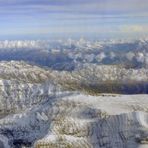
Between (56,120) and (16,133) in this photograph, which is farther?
(16,133)

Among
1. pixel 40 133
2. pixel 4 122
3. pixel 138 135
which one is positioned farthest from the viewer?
pixel 4 122

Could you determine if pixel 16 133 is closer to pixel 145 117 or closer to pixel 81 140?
pixel 81 140

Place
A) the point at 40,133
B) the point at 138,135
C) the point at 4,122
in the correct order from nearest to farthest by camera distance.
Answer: the point at 138,135 < the point at 40,133 < the point at 4,122

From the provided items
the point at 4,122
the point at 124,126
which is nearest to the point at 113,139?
the point at 124,126

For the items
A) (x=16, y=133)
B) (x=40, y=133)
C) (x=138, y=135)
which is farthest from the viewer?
(x=16, y=133)

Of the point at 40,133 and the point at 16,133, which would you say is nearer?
the point at 40,133

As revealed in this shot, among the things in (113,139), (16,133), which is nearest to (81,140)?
(113,139)

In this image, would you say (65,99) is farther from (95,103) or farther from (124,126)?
(124,126)
